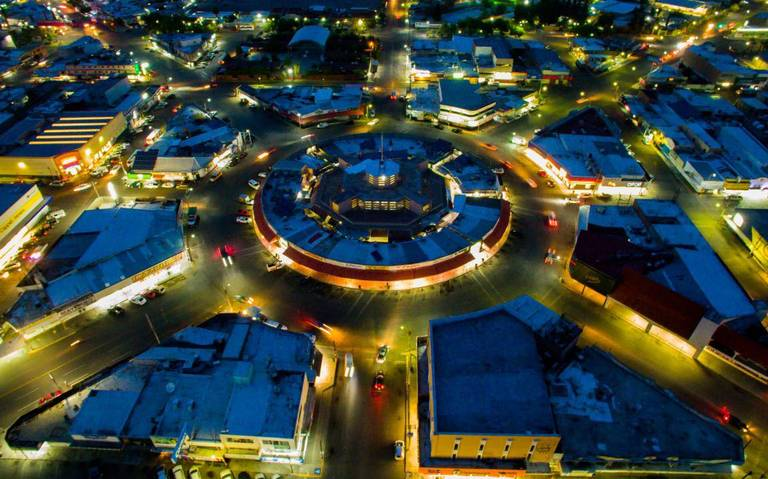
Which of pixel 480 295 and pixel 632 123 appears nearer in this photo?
pixel 480 295

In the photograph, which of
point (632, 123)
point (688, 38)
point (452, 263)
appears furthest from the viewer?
point (688, 38)

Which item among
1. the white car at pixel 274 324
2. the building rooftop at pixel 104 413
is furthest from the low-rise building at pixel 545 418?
the building rooftop at pixel 104 413

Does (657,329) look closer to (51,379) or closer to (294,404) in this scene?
(294,404)

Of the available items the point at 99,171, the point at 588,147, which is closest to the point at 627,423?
the point at 588,147

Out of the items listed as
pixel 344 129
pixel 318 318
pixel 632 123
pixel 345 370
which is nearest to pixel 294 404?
pixel 345 370

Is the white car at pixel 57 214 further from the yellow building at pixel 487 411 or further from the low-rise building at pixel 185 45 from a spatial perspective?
the low-rise building at pixel 185 45

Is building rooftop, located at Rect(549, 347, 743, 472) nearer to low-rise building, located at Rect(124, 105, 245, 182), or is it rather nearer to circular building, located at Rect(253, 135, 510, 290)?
circular building, located at Rect(253, 135, 510, 290)
